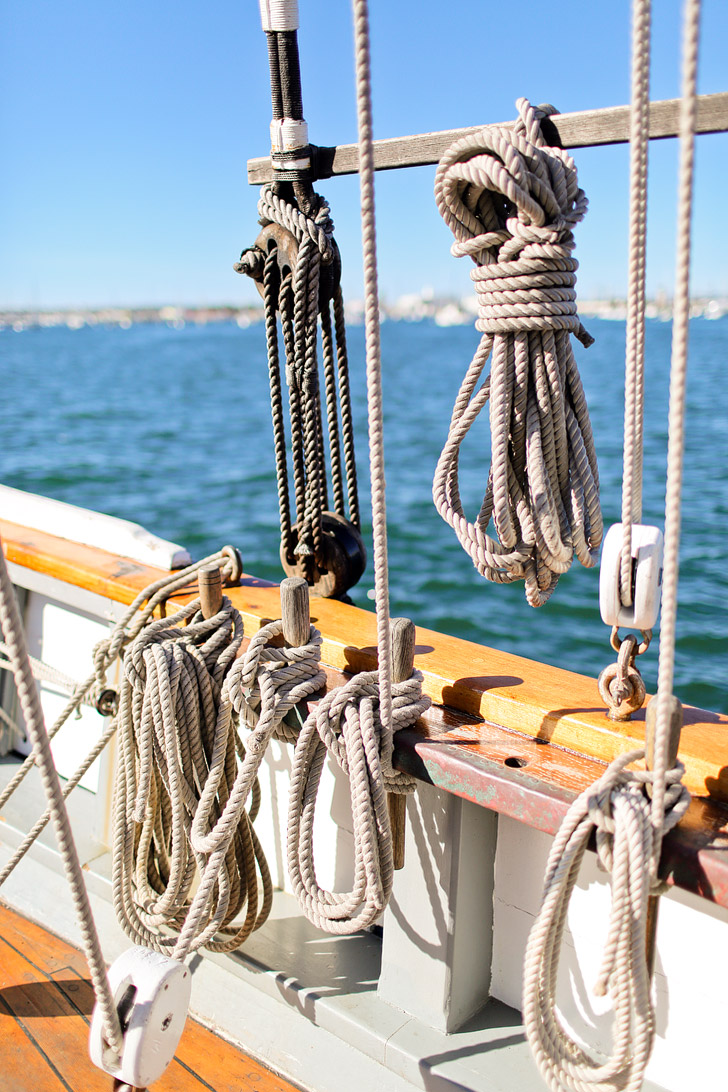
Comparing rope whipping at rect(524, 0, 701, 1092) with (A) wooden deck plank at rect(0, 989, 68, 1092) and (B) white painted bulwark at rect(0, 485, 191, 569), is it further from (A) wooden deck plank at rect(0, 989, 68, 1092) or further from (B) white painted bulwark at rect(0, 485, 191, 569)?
(B) white painted bulwark at rect(0, 485, 191, 569)

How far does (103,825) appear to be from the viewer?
80.1 inches

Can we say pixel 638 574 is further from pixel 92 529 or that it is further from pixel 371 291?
pixel 92 529

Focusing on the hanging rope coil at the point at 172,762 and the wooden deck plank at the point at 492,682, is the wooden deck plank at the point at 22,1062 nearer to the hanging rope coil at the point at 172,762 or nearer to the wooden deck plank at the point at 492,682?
the hanging rope coil at the point at 172,762

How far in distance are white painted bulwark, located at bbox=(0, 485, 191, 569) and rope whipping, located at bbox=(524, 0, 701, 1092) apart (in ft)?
3.98

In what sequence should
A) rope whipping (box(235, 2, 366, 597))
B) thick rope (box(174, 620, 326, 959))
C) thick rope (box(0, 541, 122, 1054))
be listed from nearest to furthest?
thick rope (box(0, 541, 122, 1054))
thick rope (box(174, 620, 326, 959))
rope whipping (box(235, 2, 366, 597))

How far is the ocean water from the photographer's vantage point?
5.19 meters

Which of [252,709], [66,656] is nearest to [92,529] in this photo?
[66,656]

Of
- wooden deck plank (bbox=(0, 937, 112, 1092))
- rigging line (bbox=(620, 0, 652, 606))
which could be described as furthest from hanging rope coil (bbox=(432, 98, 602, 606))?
wooden deck plank (bbox=(0, 937, 112, 1092))

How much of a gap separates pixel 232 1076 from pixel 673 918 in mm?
761

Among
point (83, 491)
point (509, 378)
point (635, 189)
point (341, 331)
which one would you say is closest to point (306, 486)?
point (341, 331)

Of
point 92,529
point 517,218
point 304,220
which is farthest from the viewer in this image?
point 92,529

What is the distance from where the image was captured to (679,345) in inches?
33.8

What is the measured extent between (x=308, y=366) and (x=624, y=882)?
1190 mm

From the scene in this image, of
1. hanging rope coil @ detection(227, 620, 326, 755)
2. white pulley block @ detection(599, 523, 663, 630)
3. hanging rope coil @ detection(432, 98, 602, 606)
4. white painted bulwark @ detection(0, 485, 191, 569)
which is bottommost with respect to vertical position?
hanging rope coil @ detection(227, 620, 326, 755)
